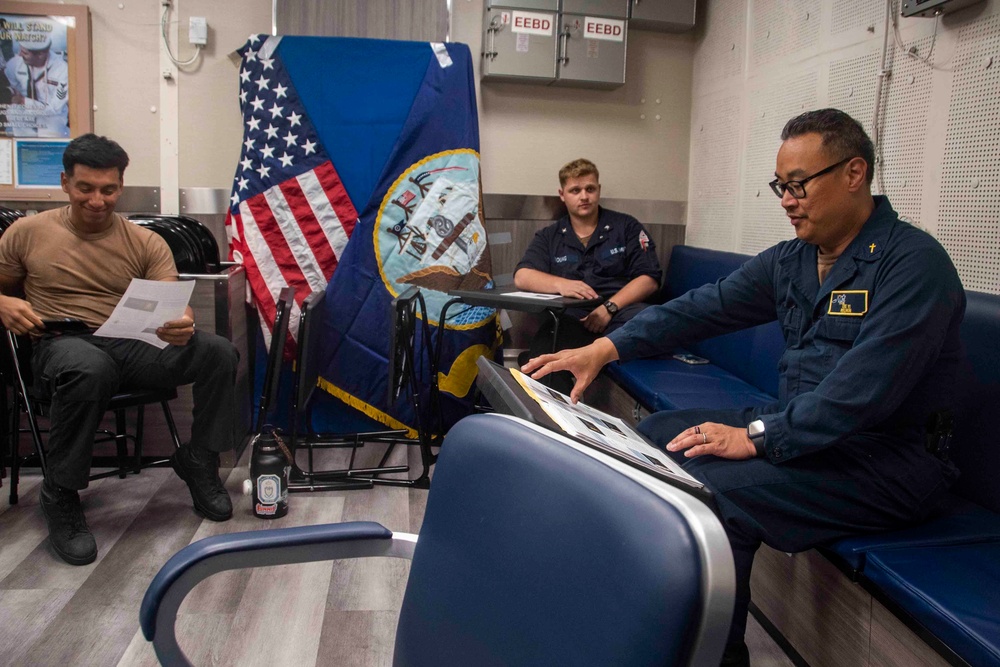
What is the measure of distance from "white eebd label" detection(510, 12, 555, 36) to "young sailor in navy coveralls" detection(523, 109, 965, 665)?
2483 mm

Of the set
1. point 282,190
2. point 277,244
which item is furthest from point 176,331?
point 282,190

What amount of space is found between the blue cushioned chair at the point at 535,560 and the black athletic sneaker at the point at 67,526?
5.76ft

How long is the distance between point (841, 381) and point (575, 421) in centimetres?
87

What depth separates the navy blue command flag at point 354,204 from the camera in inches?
147

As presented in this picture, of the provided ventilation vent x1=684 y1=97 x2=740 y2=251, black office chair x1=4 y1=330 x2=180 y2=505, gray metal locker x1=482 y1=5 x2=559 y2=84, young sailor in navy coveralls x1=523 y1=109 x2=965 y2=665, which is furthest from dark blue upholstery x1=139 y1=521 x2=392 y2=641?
gray metal locker x1=482 y1=5 x2=559 y2=84

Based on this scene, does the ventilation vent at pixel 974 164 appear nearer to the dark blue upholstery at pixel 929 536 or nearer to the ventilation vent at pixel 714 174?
the dark blue upholstery at pixel 929 536

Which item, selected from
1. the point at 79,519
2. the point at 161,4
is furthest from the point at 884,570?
the point at 161,4

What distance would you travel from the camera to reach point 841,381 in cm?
162

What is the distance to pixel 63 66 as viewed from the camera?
3.90 metres

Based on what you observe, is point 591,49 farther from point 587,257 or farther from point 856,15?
point 856,15

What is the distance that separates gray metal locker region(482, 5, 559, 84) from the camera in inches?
157

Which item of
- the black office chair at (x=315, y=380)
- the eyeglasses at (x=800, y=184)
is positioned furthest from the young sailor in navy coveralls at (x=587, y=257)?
the eyeglasses at (x=800, y=184)

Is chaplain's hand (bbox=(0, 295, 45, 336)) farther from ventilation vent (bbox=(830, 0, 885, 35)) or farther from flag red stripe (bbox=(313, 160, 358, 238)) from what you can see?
ventilation vent (bbox=(830, 0, 885, 35))

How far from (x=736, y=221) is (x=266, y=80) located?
241 cm
